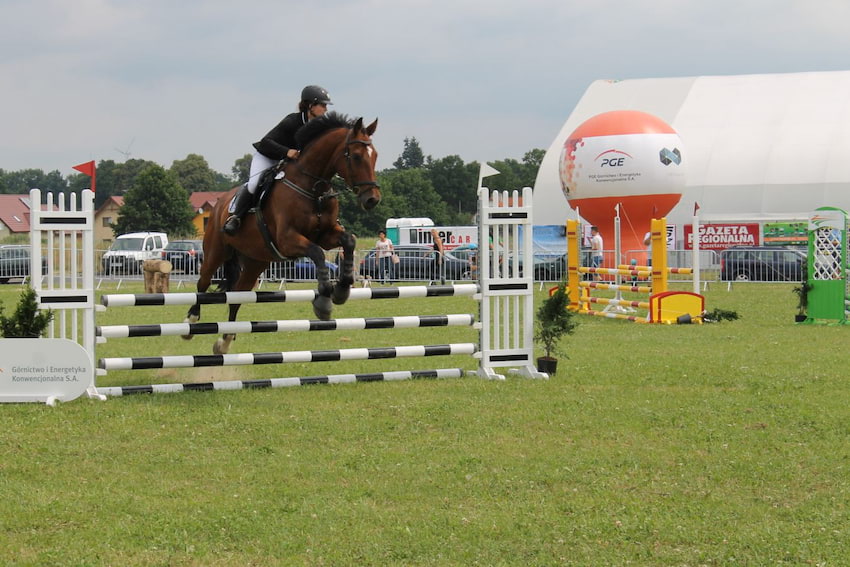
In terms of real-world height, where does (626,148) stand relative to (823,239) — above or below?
above

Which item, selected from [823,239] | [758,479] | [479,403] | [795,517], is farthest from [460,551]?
[823,239]

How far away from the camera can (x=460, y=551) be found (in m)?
4.14

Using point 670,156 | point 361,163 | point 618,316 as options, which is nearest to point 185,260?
point 670,156

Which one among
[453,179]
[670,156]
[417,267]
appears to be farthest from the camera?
[453,179]

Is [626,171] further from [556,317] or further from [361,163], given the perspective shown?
[361,163]

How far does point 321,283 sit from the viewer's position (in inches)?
311

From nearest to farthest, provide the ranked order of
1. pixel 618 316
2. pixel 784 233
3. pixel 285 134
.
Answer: pixel 285 134
pixel 618 316
pixel 784 233

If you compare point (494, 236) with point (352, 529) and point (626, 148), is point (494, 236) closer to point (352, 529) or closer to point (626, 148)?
point (352, 529)

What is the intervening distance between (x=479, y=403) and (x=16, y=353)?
3.59 meters

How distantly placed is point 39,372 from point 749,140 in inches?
1803

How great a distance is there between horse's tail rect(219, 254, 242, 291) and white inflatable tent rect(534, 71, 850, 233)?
117ft

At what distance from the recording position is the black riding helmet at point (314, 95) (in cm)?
845

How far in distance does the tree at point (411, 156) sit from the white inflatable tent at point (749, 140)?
249 ft

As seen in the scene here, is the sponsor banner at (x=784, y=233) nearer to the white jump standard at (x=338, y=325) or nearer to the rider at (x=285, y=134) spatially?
the white jump standard at (x=338, y=325)
